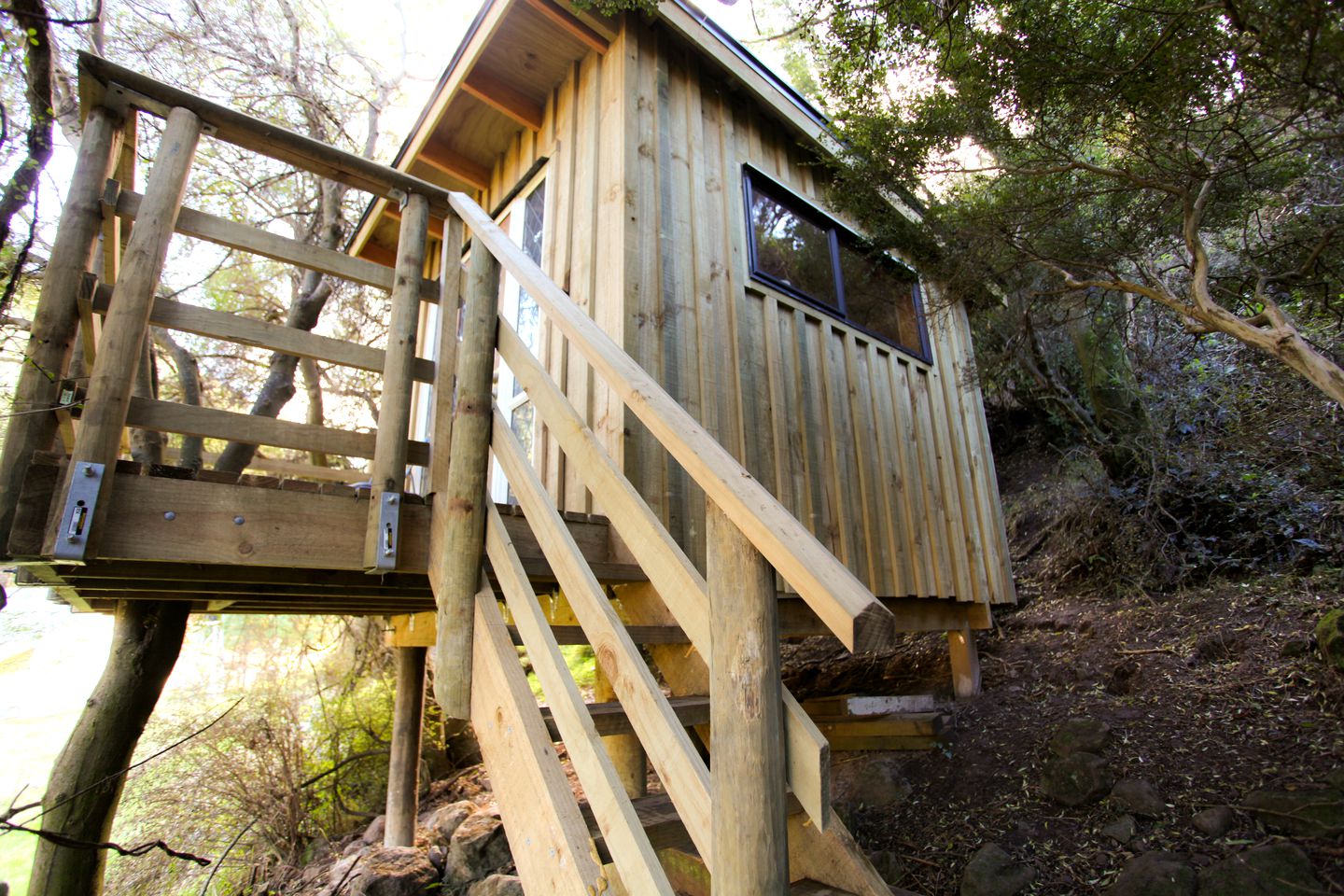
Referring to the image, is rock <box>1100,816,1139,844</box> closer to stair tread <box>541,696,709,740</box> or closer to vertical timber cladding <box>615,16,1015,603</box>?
vertical timber cladding <box>615,16,1015,603</box>

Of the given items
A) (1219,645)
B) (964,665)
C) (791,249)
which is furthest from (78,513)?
(1219,645)

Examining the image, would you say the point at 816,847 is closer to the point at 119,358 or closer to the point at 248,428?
the point at 248,428

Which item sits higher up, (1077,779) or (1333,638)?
(1333,638)

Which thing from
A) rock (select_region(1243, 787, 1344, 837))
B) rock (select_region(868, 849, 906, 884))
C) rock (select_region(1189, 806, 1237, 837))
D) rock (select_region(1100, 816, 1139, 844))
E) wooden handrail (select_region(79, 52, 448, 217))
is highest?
wooden handrail (select_region(79, 52, 448, 217))

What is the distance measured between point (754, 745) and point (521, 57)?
4.33 meters

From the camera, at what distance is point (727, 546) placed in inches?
45.6

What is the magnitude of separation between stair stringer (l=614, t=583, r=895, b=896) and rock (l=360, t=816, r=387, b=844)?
13.9ft

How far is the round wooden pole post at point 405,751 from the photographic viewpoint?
4.97m

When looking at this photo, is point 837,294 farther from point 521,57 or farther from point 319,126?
point 319,126

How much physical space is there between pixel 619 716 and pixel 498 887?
9.15ft

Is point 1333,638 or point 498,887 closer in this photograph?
point 1333,638

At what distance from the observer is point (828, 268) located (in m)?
4.68

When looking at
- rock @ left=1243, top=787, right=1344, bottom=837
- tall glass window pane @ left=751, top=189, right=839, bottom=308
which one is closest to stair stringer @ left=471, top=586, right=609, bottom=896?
rock @ left=1243, top=787, right=1344, bottom=837

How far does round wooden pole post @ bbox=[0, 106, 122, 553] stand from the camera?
5.94ft
